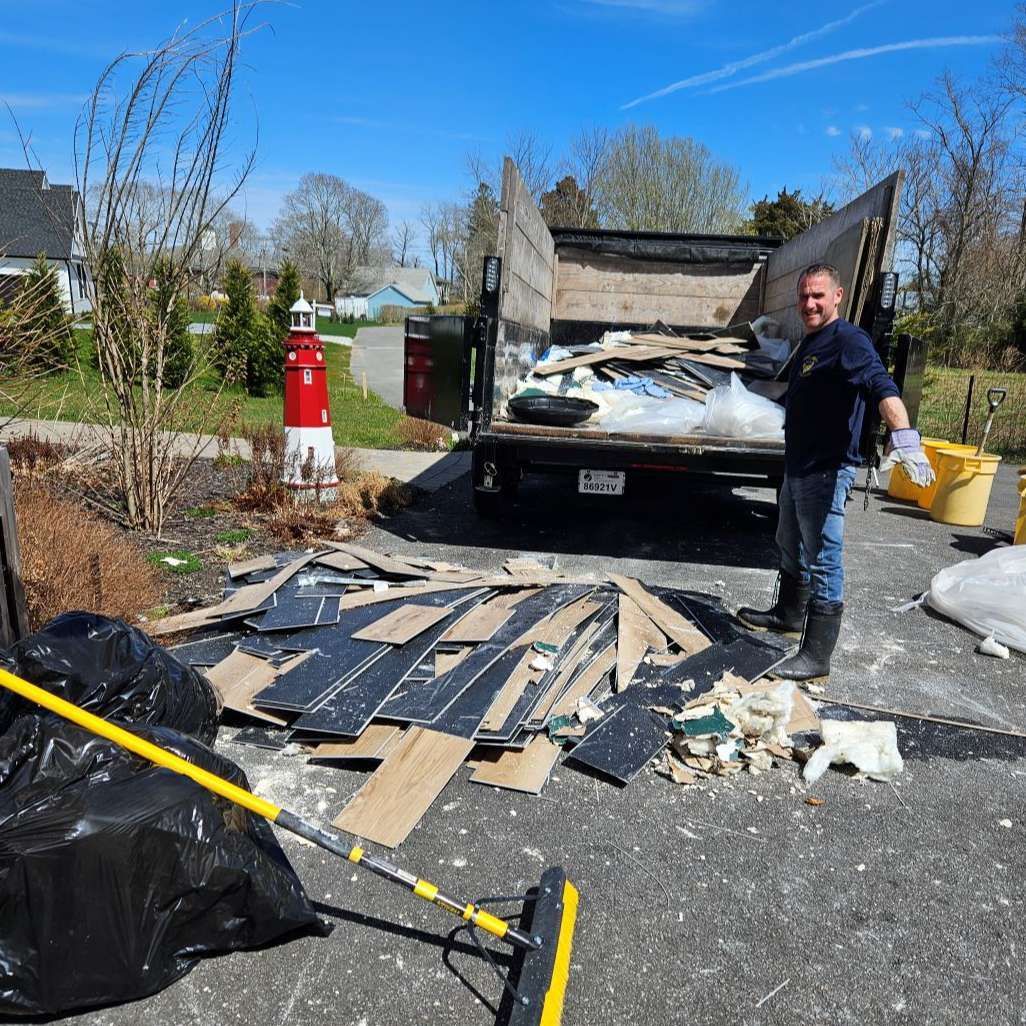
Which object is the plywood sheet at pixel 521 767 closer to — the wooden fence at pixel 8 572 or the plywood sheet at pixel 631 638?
the plywood sheet at pixel 631 638

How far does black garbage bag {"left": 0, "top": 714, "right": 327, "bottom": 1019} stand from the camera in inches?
72.4

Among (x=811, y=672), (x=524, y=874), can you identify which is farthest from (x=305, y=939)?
(x=811, y=672)

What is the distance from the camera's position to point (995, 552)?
17.0 ft

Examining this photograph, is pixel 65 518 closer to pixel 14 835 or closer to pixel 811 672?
pixel 14 835

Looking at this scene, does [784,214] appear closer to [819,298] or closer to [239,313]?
[239,313]

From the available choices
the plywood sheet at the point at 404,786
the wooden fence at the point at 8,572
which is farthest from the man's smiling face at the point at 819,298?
the wooden fence at the point at 8,572

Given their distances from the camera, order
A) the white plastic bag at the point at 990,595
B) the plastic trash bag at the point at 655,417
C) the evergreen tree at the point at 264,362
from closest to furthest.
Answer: the white plastic bag at the point at 990,595 → the plastic trash bag at the point at 655,417 → the evergreen tree at the point at 264,362

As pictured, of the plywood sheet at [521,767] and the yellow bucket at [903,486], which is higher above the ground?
the yellow bucket at [903,486]

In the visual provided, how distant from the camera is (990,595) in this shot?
4.81m

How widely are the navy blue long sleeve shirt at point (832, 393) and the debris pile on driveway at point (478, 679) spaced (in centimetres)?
107

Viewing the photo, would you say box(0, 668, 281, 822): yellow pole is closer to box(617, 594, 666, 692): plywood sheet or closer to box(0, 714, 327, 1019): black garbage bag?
box(0, 714, 327, 1019): black garbage bag

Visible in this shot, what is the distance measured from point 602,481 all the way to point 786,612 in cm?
180

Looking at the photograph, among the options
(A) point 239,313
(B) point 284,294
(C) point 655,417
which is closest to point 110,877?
(C) point 655,417

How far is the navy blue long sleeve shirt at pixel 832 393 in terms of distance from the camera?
12.3 ft
